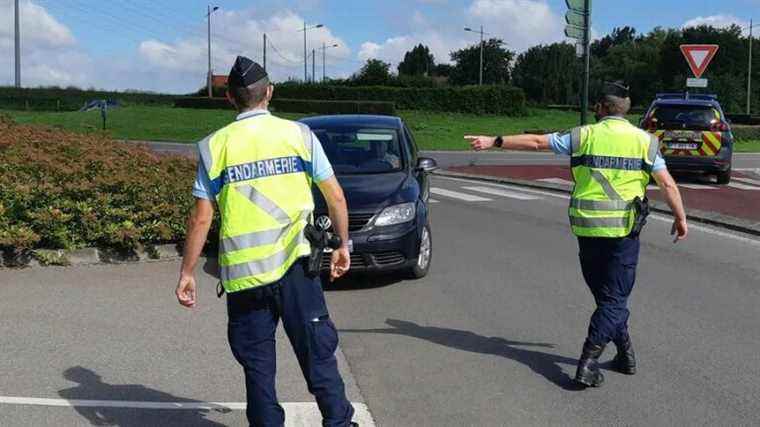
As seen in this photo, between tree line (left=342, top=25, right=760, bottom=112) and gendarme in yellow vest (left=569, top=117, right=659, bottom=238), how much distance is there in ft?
223

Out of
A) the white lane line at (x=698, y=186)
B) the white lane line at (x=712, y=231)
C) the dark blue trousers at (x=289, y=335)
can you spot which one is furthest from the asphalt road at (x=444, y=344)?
the white lane line at (x=698, y=186)

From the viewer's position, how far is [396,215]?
818cm

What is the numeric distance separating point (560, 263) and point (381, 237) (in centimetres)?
240

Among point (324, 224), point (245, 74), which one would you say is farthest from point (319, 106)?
point (245, 74)

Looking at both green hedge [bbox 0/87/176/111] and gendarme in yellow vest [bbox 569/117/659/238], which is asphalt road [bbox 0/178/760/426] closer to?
gendarme in yellow vest [bbox 569/117/659/238]

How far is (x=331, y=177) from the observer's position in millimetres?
4004

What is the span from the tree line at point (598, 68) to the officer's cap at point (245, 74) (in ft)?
227

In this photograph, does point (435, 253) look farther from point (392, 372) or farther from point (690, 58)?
point (690, 58)

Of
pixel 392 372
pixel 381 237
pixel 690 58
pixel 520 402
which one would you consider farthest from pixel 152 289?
pixel 690 58

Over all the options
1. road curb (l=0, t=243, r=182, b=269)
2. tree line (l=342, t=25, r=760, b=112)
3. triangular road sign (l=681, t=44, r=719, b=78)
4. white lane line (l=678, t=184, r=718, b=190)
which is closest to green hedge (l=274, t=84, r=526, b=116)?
tree line (l=342, t=25, r=760, b=112)

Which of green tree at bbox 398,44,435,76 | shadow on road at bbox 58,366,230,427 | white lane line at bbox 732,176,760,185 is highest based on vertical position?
green tree at bbox 398,44,435,76

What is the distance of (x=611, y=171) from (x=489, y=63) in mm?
121136

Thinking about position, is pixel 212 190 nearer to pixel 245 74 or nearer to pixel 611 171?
pixel 245 74

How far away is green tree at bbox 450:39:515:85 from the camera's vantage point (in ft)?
402
